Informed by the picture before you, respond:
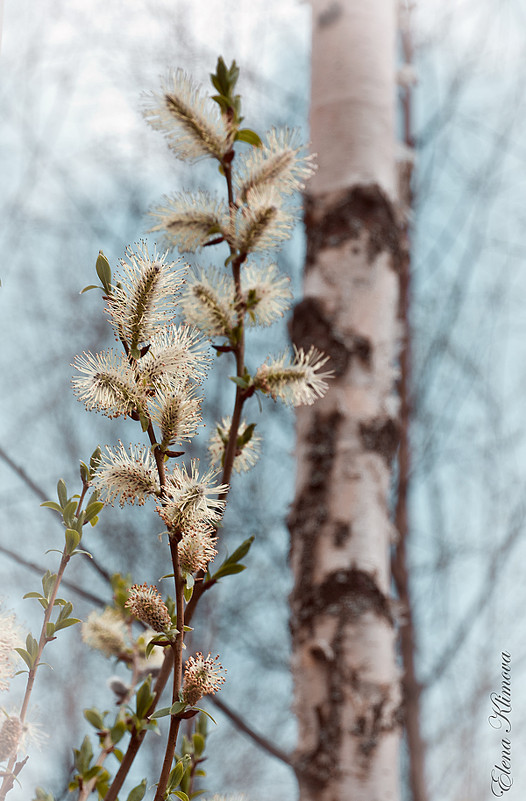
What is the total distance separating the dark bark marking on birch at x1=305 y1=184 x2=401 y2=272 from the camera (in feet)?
2.69

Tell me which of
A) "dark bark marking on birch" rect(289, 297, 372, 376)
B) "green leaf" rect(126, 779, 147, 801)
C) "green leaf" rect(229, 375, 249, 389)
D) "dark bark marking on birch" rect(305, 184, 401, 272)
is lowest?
"green leaf" rect(126, 779, 147, 801)

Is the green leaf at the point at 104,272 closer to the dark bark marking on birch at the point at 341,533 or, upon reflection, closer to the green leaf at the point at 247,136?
the green leaf at the point at 247,136

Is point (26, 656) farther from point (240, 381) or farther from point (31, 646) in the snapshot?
point (240, 381)

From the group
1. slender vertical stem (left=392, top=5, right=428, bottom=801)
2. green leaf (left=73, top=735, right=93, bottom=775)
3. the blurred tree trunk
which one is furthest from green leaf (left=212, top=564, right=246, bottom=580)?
slender vertical stem (left=392, top=5, right=428, bottom=801)

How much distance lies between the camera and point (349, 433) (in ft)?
2.47

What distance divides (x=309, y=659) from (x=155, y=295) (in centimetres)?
52

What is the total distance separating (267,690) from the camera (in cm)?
166

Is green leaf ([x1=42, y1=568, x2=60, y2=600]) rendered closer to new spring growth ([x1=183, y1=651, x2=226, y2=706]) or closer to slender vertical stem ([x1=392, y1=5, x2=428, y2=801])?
new spring growth ([x1=183, y1=651, x2=226, y2=706])

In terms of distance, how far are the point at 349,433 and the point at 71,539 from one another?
525 mm

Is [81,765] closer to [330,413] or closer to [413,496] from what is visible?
[330,413]

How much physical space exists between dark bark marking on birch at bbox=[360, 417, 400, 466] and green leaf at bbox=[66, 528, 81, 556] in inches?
20.7

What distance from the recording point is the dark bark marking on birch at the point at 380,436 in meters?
0.75

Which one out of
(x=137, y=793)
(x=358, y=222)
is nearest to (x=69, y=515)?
(x=137, y=793)

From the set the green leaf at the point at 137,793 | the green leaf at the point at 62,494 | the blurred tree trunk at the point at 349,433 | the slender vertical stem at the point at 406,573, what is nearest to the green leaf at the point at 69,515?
the green leaf at the point at 62,494
